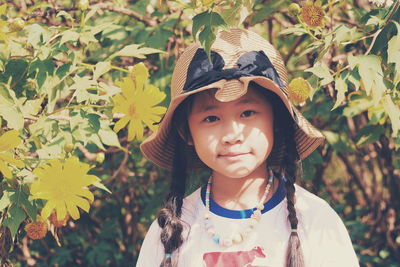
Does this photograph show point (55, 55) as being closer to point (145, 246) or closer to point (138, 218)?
point (145, 246)

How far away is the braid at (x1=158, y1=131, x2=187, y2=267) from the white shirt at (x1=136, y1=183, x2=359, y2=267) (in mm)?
23

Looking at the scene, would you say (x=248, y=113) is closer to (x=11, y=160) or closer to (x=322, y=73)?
(x=322, y=73)

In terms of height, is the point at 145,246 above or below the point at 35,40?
below

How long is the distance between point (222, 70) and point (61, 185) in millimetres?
555

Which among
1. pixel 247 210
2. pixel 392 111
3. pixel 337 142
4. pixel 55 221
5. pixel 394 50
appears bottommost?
pixel 337 142

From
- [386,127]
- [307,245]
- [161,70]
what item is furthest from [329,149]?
[307,245]

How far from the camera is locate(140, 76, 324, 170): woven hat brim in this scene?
162 centimetres

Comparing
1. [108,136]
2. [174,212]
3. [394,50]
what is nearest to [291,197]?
[174,212]

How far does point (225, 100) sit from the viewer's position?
5.26 ft

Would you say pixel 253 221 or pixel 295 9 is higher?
pixel 295 9

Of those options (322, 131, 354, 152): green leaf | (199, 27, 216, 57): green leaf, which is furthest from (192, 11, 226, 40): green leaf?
(322, 131, 354, 152): green leaf

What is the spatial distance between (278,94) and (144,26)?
36.8 inches

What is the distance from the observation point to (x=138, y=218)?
9.97 ft

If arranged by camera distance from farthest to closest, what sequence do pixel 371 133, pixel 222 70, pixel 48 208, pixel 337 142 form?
pixel 337 142 < pixel 371 133 < pixel 48 208 < pixel 222 70
